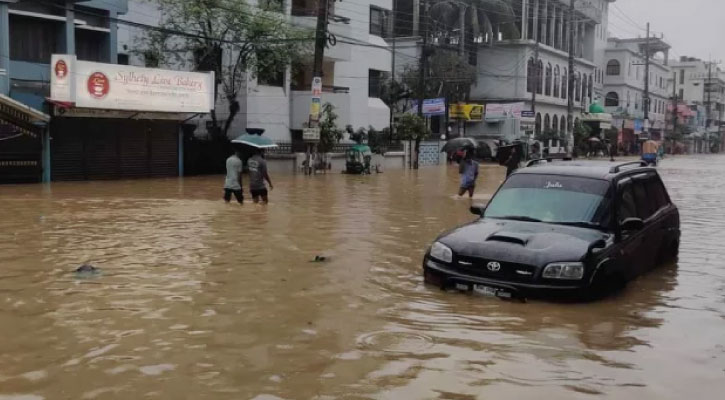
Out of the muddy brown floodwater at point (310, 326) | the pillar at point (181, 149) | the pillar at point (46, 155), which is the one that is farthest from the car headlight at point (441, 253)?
the pillar at point (181, 149)

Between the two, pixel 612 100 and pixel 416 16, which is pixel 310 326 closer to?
pixel 416 16

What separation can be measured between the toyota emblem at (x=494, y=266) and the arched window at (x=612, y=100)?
80100 mm

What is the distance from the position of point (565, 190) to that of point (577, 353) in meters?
3.12

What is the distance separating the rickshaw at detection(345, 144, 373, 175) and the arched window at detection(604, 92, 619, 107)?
57.0 metres

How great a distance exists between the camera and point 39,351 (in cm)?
594

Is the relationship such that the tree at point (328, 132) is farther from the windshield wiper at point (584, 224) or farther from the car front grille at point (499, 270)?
the car front grille at point (499, 270)

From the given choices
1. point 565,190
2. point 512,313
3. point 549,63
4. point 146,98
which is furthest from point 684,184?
point 549,63

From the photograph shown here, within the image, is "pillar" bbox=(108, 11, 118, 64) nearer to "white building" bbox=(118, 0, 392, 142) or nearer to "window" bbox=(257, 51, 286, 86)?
"white building" bbox=(118, 0, 392, 142)

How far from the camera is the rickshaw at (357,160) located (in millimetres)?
32906

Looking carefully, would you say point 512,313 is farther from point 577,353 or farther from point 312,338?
point 312,338

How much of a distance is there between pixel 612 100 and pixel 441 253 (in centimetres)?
8032

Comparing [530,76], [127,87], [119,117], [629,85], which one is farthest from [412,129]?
[629,85]

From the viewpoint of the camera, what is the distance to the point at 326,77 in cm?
3884

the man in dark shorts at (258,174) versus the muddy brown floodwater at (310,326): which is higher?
the man in dark shorts at (258,174)
